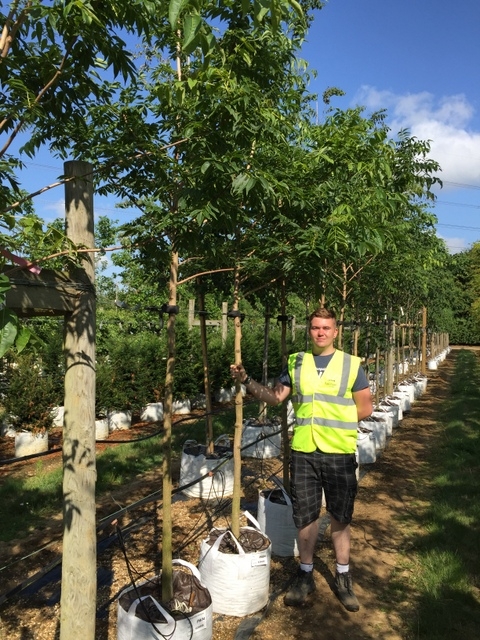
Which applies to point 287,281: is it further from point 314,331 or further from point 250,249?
point 314,331

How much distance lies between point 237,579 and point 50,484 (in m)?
3.62

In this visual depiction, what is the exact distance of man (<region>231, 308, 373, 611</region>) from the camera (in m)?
3.58

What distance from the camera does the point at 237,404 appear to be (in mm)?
3945

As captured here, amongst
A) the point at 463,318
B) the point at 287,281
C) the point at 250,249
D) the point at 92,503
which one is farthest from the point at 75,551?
the point at 463,318

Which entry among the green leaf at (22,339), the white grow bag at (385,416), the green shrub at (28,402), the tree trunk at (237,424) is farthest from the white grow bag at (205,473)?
the green leaf at (22,339)

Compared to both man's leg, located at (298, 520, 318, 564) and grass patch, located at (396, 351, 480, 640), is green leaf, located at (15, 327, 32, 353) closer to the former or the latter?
man's leg, located at (298, 520, 318, 564)

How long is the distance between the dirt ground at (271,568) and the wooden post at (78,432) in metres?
0.30

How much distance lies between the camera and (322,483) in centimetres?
371

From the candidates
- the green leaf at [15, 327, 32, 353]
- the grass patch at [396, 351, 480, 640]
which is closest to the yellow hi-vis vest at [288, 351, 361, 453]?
the grass patch at [396, 351, 480, 640]

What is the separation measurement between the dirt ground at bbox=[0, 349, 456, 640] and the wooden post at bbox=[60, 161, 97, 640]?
30 cm

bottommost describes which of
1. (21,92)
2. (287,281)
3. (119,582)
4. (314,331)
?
(119,582)

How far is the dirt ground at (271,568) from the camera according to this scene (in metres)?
3.36

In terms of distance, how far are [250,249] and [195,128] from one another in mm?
1380

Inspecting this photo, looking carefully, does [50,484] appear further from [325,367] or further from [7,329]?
[7,329]
